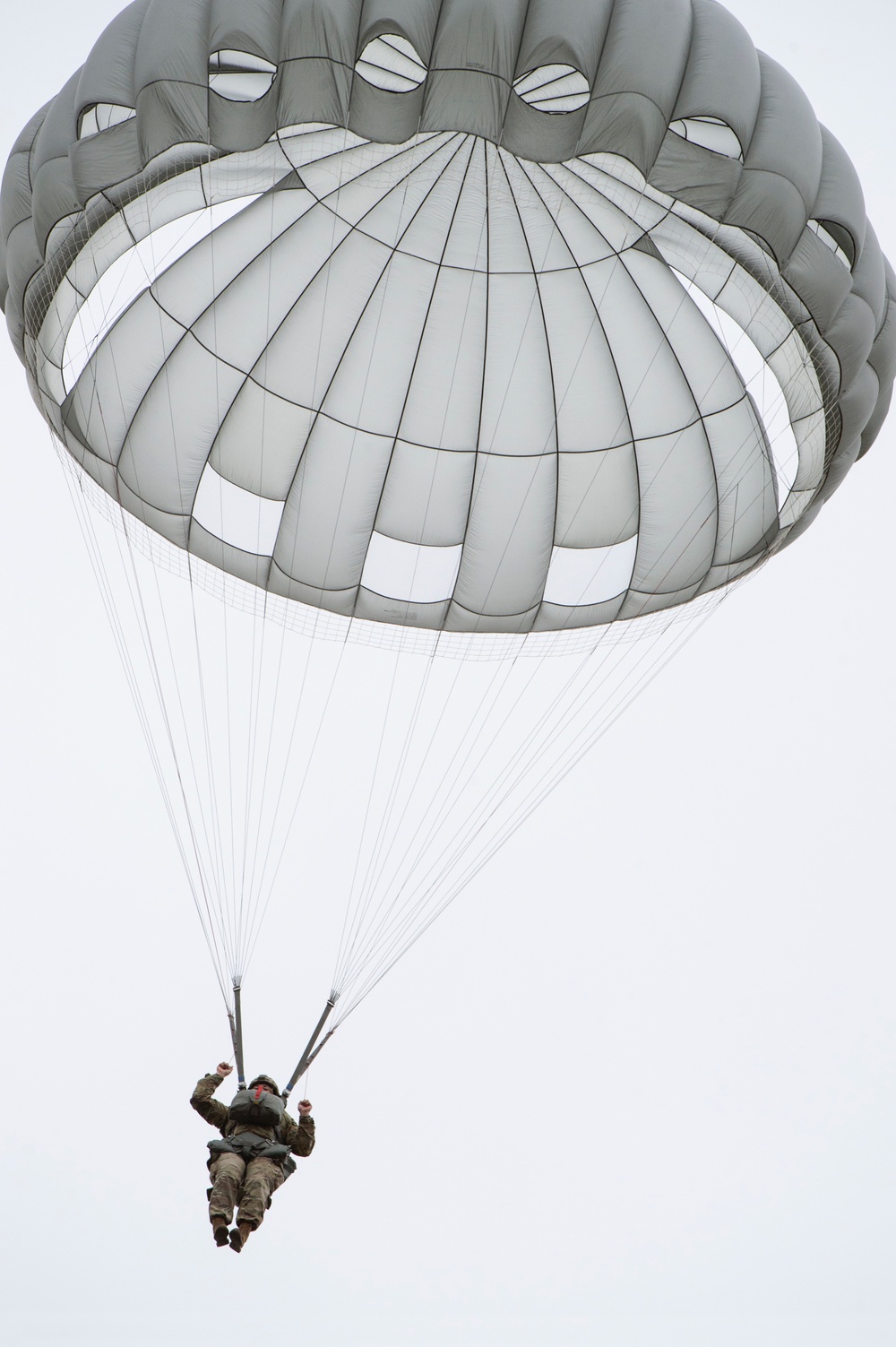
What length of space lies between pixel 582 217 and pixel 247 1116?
5.42 m

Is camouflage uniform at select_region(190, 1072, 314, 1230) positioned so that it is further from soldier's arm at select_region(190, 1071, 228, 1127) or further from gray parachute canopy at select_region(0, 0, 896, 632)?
gray parachute canopy at select_region(0, 0, 896, 632)

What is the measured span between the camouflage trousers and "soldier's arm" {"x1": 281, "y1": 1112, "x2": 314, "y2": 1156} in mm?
232

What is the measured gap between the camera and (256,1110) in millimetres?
7000

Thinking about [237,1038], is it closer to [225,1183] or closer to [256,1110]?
[256,1110]

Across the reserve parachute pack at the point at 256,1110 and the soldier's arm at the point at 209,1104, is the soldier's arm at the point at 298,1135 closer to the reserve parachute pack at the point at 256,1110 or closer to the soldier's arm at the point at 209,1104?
the reserve parachute pack at the point at 256,1110

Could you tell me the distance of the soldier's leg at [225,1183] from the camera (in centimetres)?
665

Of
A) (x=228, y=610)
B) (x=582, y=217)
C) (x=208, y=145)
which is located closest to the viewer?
(x=208, y=145)

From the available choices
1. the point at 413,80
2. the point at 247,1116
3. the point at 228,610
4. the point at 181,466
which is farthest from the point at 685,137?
the point at 247,1116

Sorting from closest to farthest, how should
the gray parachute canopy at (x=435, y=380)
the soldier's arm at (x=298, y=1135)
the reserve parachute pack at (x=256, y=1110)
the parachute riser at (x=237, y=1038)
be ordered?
1. the reserve parachute pack at (x=256, y=1110)
2. the soldier's arm at (x=298, y=1135)
3. the parachute riser at (x=237, y=1038)
4. the gray parachute canopy at (x=435, y=380)

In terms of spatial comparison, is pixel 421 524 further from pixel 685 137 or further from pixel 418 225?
pixel 685 137

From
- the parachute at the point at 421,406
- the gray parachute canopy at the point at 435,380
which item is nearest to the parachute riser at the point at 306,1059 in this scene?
the parachute at the point at 421,406

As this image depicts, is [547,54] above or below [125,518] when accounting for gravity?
above

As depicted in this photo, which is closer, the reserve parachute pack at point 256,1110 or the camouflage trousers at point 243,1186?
the camouflage trousers at point 243,1186

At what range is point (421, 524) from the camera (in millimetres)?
8703
